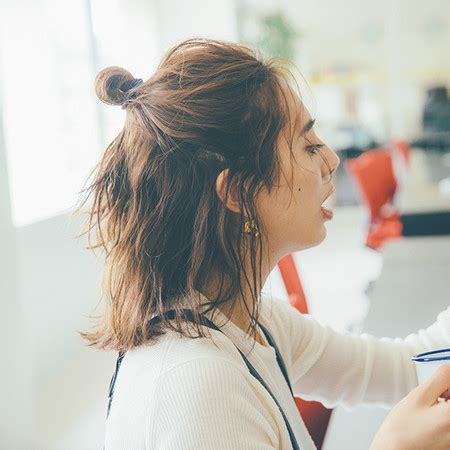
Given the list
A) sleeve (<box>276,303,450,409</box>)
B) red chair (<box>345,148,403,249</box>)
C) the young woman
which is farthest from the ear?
red chair (<box>345,148,403,249</box>)

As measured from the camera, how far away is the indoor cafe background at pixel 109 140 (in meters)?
2.16

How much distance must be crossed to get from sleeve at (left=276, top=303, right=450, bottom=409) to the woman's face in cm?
20

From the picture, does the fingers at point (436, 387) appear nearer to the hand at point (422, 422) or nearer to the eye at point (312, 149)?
the hand at point (422, 422)

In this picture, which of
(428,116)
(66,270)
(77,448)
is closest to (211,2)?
(428,116)

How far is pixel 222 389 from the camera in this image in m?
0.69

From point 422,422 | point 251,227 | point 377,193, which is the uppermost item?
point 251,227

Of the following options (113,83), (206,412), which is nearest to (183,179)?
(113,83)

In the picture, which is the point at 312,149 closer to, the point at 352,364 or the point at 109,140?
the point at 352,364

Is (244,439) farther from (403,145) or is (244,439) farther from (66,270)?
(403,145)

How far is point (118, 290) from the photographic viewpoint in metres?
0.85

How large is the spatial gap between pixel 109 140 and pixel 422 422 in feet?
10.8

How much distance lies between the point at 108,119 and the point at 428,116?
3845mm

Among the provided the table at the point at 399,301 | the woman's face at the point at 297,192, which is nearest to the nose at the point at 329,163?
the woman's face at the point at 297,192

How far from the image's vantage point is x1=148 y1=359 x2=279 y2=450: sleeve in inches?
25.9
